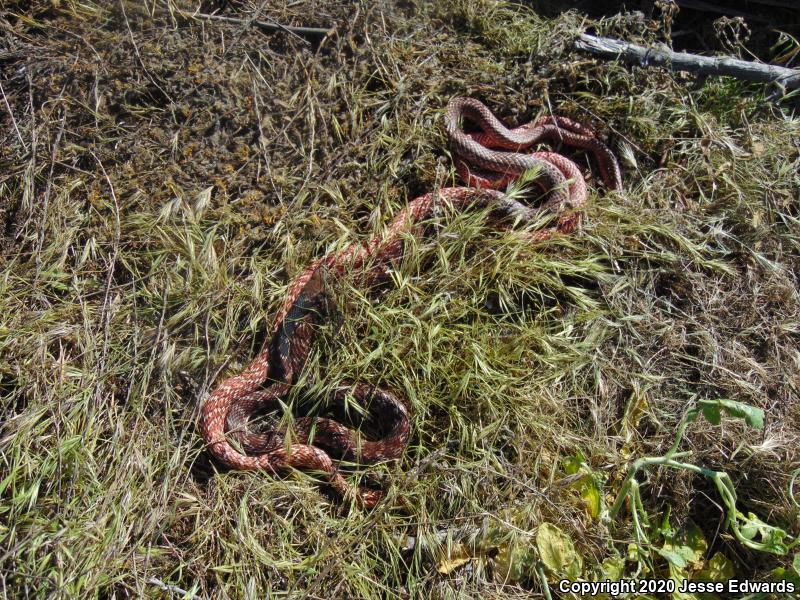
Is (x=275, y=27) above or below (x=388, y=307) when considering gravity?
above

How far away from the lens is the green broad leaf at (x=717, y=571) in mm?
3033

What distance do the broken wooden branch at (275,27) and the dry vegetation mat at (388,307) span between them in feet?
0.12

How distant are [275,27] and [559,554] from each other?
333 centimetres

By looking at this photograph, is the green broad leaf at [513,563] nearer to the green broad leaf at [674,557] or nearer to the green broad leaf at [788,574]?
the green broad leaf at [674,557]

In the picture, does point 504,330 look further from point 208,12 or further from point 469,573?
point 208,12

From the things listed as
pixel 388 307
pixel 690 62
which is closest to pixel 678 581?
pixel 388 307

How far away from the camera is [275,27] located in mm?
4039

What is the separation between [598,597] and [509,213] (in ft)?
6.49

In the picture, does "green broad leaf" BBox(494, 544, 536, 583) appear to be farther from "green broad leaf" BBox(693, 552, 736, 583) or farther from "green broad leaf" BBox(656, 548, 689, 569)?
"green broad leaf" BBox(693, 552, 736, 583)

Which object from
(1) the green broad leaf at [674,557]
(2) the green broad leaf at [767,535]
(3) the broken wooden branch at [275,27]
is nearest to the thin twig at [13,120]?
(3) the broken wooden branch at [275,27]

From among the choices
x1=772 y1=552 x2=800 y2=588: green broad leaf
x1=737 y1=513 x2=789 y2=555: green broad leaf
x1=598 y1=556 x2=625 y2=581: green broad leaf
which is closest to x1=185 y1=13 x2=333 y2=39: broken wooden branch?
x1=598 y1=556 x2=625 y2=581: green broad leaf

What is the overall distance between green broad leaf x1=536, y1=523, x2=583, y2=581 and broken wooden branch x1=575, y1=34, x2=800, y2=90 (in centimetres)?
283

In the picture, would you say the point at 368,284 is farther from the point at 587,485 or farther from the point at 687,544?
the point at 687,544

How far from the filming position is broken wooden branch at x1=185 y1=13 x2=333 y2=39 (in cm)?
397
